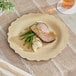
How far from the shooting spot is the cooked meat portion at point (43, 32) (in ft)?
4.64

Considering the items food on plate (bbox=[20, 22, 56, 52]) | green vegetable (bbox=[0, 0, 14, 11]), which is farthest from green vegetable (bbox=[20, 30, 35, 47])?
green vegetable (bbox=[0, 0, 14, 11])

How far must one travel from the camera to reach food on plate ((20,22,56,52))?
1402 mm

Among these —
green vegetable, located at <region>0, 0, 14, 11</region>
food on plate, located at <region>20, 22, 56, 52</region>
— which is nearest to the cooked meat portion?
food on plate, located at <region>20, 22, 56, 52</region>

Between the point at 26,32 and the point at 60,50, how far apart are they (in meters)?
0.19

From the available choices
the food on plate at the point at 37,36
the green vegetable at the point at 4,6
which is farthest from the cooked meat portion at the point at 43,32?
the green vegetable at the point at 4,6

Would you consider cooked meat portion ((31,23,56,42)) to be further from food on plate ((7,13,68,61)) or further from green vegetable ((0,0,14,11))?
green vegetable ((0,0,14,11))

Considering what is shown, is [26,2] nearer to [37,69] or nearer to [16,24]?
[16,24]

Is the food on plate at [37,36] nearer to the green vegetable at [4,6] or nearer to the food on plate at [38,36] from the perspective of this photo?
the food on plate at [38,36]

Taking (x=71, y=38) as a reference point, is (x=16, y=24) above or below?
above

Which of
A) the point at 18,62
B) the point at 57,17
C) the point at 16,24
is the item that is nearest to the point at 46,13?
the point at 57,17

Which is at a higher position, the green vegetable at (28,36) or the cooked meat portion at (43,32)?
the green vegetable at (28,36)

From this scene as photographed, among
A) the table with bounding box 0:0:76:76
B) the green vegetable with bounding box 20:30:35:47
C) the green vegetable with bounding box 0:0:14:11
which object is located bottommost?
the table with bounding box 0:0:76:76

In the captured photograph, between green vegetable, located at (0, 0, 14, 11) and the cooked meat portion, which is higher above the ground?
green vegetable, located at (0, 0, 14, 11)

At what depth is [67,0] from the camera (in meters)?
1.58
